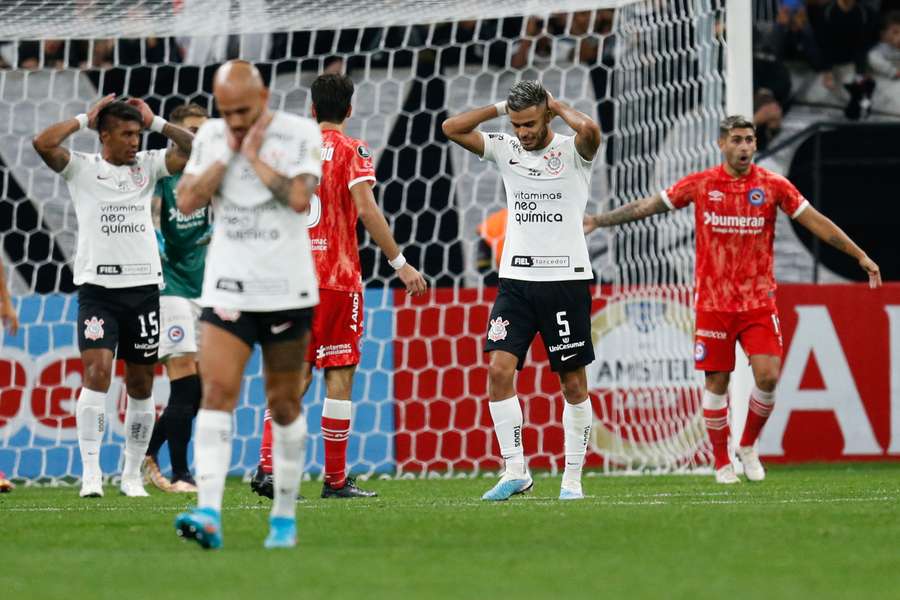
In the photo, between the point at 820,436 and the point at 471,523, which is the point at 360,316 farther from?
the point at 820,436

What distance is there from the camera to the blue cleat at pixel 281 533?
5777 millimetres

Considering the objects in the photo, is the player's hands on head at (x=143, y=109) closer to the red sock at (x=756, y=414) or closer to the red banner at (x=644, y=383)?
the red banner at (x=644, y=383)

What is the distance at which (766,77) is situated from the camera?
50.1 ft

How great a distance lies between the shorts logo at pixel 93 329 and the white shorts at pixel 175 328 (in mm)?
1222

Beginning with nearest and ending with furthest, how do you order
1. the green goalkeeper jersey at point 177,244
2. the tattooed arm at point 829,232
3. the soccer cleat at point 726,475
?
the tattooed arm at point 829,232 → the soccer cleat at point 726,475 → the green goalkeeper jersey at point 177,244

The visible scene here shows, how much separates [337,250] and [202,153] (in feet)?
8.47

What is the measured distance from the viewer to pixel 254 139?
573 centimetres

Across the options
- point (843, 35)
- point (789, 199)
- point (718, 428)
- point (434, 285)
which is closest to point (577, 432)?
point (718, 428)

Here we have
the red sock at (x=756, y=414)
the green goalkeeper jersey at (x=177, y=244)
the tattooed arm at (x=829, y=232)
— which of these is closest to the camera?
the tattooed arm at (x=829, y=232)

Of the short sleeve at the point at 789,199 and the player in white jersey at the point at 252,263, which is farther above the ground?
the short sleeve at the point at 789,199

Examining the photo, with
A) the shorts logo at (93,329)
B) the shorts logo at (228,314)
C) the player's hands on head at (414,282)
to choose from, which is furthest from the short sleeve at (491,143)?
the shorts logo at (228,314)

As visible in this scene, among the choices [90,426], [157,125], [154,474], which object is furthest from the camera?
[154,474]

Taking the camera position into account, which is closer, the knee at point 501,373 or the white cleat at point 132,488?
the knee at point 501,373

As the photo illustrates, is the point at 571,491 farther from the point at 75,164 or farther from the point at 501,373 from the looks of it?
the point at 75,164
